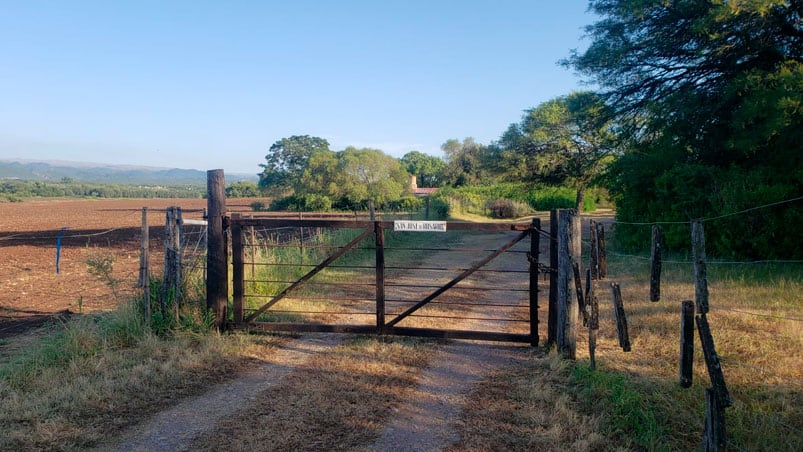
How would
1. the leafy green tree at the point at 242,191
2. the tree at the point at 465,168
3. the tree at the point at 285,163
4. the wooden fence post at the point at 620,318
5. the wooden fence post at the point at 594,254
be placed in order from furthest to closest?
the leafy green tree at the point at 242,191, the tree at the point at 465,168, the tree at the point at 285,163, the wooden fence post at the point at 594,254, the wooden fence post at the point at 620,318

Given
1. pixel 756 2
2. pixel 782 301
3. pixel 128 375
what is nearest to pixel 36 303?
pixel 128 375

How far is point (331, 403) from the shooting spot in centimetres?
516

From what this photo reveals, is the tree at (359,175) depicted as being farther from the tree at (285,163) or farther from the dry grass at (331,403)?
the dry grass at (331,403)

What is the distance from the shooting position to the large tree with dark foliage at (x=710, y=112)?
467 inches

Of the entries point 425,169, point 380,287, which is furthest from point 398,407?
point 425,169

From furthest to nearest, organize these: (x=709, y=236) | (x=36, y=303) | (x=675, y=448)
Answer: (x=709, y=236) → (x=36, y=303) → (x=675, y=448)

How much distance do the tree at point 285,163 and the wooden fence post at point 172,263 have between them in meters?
40.8

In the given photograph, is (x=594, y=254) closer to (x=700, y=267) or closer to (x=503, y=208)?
(x=700, y=267)

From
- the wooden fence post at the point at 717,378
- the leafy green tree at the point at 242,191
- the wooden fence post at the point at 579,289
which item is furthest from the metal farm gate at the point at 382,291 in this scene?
the leafy green tree at the point at 242,191

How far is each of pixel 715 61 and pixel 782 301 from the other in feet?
30.6

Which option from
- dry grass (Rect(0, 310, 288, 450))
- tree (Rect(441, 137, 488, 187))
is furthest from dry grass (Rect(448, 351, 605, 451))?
tree (Rect(441, 137, 488, 187))

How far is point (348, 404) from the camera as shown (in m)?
5.13

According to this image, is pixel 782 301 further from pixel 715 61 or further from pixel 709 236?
pixel 715 61

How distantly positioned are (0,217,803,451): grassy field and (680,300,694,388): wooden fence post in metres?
0.58
